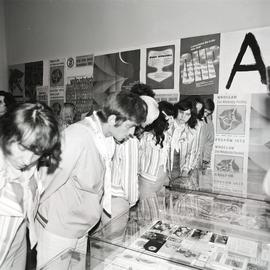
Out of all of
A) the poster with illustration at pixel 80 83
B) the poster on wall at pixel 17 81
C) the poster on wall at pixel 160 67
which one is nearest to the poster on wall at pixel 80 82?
the poster with illustration at pixel 80 83

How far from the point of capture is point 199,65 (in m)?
2.71

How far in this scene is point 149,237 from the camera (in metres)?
1.35

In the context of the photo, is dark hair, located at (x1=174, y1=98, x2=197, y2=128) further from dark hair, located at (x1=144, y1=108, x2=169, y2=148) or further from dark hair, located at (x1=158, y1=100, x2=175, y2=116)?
dark hair, located at (x1=144, y1=108, x2=169, y2=148)

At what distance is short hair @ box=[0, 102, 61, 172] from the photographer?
3.44ft

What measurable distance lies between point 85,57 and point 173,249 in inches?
111

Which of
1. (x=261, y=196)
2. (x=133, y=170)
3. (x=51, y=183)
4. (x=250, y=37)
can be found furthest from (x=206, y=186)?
(x=250, y=37)

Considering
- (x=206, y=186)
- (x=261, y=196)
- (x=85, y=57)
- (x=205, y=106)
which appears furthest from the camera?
(x=85, y=57)

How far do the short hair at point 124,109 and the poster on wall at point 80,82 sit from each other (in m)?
2.03

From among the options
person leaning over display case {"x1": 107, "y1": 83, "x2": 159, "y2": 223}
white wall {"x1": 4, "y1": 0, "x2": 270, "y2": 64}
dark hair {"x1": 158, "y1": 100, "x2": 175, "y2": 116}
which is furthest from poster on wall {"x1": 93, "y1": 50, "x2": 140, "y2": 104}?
person leaning over display case {"x1": 107, "y1": 83, "x2": 159, "y2": 223}

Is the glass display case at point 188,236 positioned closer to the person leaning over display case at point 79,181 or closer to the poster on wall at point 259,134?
the person leaning over display case at point 79,181

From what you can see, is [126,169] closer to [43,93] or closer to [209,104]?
[209,104]

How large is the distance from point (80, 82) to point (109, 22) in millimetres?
788

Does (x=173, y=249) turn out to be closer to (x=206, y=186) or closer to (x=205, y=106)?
(x=206, y=186)

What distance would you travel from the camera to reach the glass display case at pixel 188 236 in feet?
3.75
